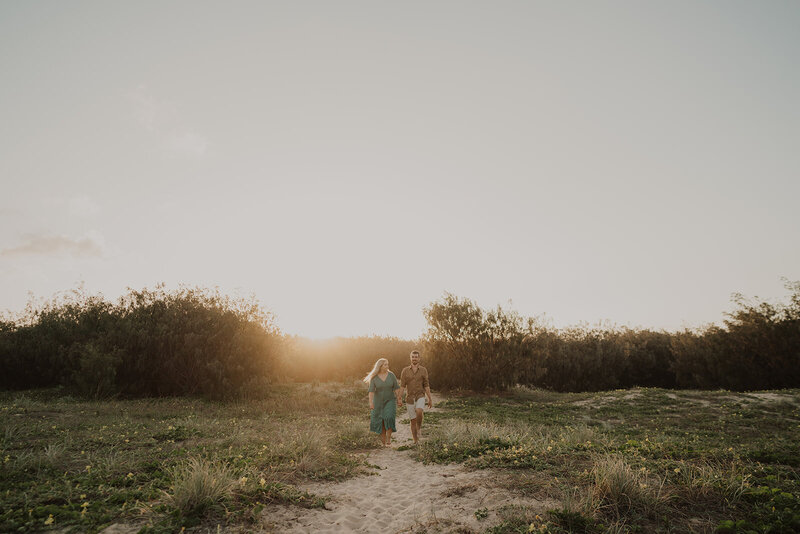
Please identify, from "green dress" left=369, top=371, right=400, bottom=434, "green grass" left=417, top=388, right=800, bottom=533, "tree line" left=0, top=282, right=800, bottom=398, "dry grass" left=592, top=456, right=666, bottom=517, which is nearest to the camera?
"green grass" left=417, top=388, right=800, bottom=533

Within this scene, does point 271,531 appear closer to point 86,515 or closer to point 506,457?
point 86,515

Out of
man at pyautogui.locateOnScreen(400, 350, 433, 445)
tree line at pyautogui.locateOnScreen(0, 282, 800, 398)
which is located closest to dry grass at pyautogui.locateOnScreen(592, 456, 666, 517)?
man at pyautogui.locateOnScreen(400, 350, 433, 445)

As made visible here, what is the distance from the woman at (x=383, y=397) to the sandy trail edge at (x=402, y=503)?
268cm

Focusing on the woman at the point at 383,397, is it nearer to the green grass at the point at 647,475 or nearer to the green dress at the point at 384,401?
the green dress at the point at 384,401

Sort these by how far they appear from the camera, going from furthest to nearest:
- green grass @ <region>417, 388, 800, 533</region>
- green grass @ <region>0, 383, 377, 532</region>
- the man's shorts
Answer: the man's shorts → green grass @ <region>0, 383, 377, 532</region> → green grass @ <region>417, 388, 800, 533</region>

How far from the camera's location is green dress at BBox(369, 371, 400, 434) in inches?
428

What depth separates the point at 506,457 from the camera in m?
7.73

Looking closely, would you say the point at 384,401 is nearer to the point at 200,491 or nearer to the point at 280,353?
the point at 200,491

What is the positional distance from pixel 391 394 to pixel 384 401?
0.90 ft

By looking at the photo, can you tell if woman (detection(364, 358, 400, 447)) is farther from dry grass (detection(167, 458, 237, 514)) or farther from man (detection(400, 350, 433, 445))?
dry grass (detection(167, 458, 237, 514))

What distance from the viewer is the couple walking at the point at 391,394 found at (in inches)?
429

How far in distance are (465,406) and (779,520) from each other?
14.9m

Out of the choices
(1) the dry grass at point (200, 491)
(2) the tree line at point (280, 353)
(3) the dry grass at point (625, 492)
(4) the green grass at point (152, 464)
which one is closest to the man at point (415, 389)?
(4) the green grass at point (152, 464)

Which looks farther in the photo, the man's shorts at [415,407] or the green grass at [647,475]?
the man's shorts at [415,407]
